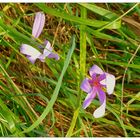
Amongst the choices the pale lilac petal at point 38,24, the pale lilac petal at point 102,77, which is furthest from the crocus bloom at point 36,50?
the pale lilac petal at point 102,77

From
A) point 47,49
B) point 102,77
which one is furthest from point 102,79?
point 47,49

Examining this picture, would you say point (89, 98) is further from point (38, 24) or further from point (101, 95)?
point (38, 24)

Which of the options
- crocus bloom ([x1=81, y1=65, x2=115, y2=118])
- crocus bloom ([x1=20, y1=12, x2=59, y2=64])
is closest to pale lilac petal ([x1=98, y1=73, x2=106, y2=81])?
crocus bloom ([x1=81, y1=65, x2=115, y2=118])

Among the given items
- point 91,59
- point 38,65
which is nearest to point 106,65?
point 91,59

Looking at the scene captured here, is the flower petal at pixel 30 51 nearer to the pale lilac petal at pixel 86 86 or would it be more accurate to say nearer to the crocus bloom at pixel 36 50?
the crocus bloom at pixel 36 50

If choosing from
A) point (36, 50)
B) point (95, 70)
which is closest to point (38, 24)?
point (36, 50)

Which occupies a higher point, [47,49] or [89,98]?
[47,49]
